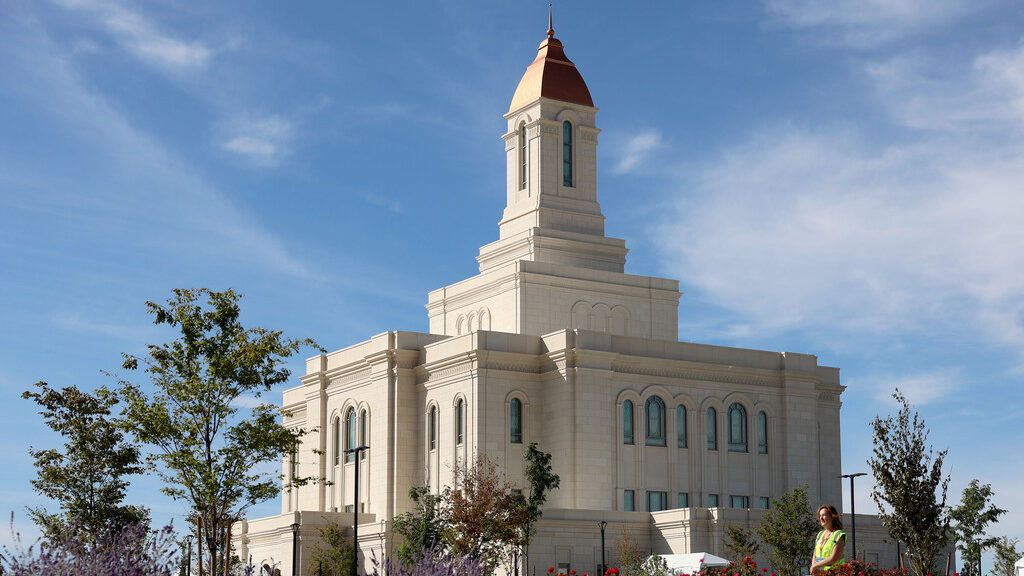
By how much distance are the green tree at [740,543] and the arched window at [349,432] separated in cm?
1845

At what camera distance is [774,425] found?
61000mm

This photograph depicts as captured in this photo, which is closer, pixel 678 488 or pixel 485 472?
pixel 485 472

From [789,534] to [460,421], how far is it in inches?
594

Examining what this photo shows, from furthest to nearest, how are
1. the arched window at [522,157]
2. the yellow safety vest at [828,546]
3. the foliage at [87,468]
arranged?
the arched window at [522,157] < the foliage at [87,468] < the yellow safety vest at [828,546]

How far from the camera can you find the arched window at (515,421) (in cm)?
5625

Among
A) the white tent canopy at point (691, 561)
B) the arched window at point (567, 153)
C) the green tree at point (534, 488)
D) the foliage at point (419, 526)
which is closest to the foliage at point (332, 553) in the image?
the foliage at point (419, 526)

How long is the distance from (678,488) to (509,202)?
16.4 metres

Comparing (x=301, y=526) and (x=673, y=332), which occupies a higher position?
(x=673, y=332)

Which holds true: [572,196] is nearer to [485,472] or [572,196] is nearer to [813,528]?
[485,472]

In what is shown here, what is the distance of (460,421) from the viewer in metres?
56.3

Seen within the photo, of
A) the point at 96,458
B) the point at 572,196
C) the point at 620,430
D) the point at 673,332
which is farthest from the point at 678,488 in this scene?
the point at 96,458

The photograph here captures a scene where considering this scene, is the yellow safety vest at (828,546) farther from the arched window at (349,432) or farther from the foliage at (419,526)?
the arched window at (349,432)

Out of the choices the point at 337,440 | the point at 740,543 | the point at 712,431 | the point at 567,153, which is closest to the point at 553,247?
the point at 567,153

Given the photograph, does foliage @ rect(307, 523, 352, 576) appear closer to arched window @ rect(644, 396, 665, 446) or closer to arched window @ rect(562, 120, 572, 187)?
arched window @ rect(644, 396, 665, 446)
